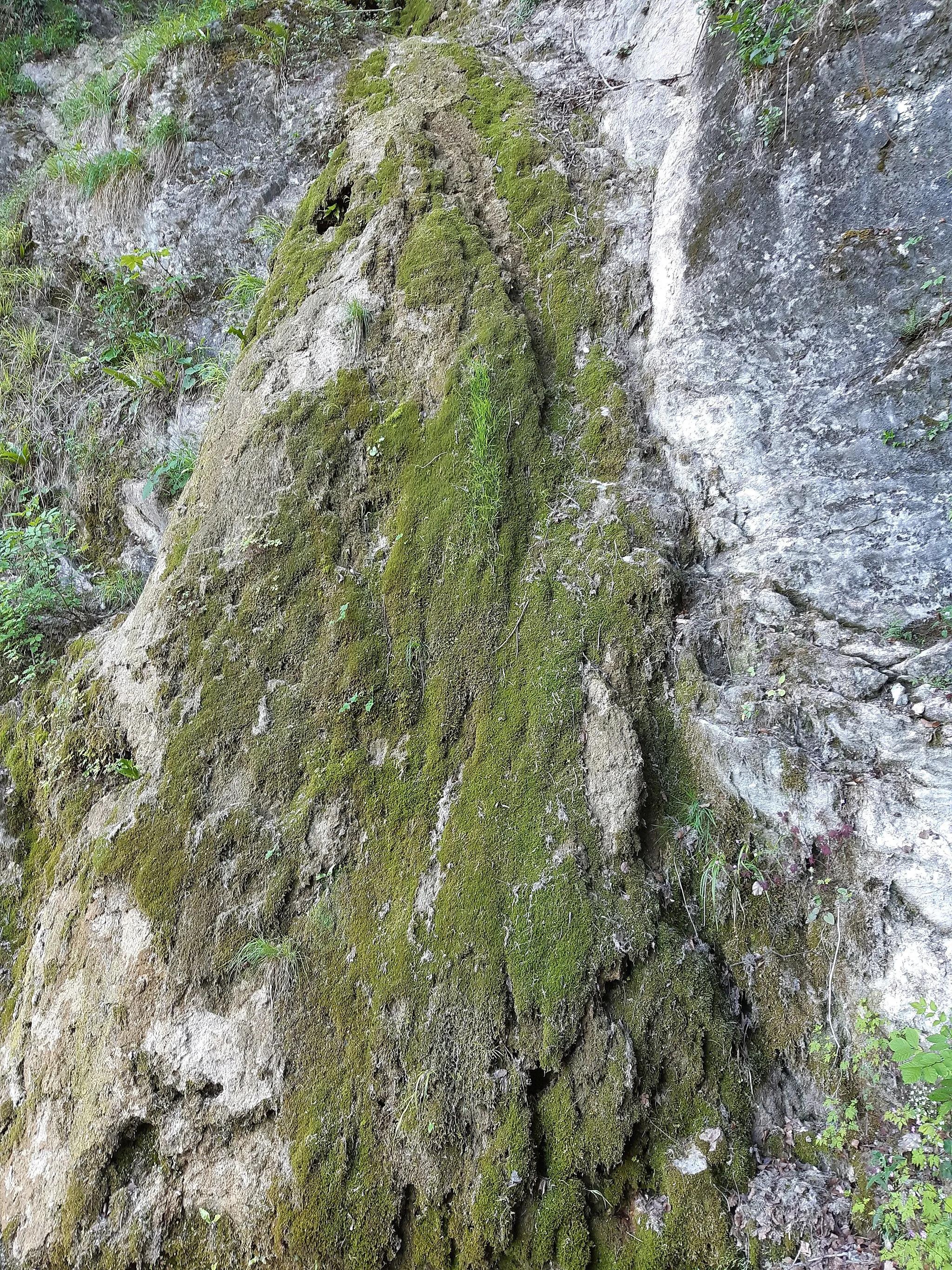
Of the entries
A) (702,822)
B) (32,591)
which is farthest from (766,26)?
(32,591)

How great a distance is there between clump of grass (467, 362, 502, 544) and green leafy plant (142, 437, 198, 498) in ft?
9.51

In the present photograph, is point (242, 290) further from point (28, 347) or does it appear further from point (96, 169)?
point (96, 169)

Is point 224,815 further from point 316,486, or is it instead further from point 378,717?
point 316,486

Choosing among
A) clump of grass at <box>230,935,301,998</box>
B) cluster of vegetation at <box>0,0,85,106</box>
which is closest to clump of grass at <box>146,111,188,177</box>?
cluster of vegetation at <box>0,0,85,106</box>

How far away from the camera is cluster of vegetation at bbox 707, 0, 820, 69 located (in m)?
3.54

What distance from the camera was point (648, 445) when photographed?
348cm

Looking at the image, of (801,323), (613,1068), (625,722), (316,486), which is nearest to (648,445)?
(801,323)

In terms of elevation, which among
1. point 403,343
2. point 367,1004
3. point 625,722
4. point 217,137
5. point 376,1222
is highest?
point 217,137

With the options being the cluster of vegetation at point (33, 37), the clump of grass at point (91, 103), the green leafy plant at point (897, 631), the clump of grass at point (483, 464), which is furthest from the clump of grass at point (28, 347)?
the green leafy plant at point (897, 631)

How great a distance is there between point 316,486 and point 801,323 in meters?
2.66

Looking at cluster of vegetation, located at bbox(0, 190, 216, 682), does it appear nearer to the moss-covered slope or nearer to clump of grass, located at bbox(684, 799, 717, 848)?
the moss-covered slope

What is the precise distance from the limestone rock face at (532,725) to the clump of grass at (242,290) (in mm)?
1063

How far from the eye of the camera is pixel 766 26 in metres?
3.64

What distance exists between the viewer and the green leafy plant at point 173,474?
545 centimetres
